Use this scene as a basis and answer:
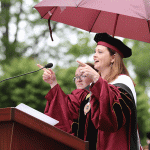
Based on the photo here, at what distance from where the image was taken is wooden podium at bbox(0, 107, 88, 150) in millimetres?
1570

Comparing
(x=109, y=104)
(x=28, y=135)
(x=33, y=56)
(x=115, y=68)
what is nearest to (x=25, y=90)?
(x=33, y=56)

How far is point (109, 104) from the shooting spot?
95.0 inches

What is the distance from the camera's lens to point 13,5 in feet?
53.0

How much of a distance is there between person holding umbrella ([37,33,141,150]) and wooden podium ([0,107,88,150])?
64 centimetres

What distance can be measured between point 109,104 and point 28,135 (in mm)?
948

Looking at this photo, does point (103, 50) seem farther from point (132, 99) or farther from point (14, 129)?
point (14, 129)

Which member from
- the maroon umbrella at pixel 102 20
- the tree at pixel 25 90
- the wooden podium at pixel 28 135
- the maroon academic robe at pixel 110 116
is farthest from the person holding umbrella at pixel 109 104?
the tree at pixel 25 90

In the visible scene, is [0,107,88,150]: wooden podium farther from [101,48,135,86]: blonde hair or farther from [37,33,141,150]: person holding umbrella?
[101,48,135,86]: blonde hair

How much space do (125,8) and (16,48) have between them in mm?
12412

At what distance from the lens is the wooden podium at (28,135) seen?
157 centimetres

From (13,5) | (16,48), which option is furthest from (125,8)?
(13,5)

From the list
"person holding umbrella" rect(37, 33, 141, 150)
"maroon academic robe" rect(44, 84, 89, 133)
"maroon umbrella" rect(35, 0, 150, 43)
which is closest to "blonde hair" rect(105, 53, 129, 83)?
"person holding umbrella" rect(37, 33, 141, 150)

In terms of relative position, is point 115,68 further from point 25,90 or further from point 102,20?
point 25,90

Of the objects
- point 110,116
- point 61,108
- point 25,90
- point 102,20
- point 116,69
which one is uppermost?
point 25,90
